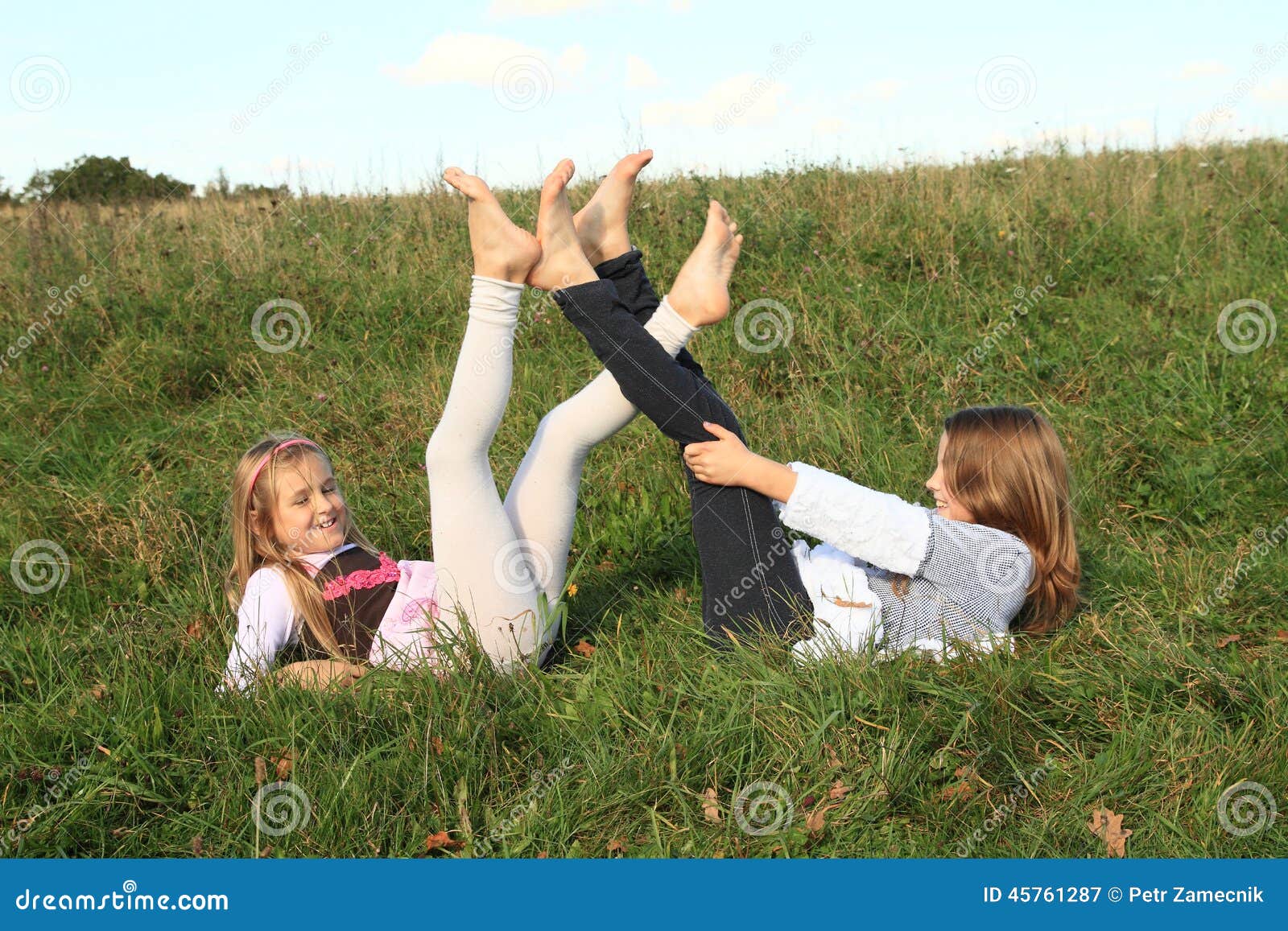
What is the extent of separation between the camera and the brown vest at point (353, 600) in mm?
2793

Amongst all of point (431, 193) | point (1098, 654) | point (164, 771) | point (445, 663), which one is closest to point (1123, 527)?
point (1098, 654)

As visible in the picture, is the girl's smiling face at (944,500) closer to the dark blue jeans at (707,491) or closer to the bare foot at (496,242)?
the dark blue jeans at (707,491)

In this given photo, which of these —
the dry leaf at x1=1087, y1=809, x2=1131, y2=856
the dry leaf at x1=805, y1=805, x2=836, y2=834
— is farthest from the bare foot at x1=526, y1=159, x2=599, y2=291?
the dry leaf at x1=1087, y1=809, x2=1131, y2=856

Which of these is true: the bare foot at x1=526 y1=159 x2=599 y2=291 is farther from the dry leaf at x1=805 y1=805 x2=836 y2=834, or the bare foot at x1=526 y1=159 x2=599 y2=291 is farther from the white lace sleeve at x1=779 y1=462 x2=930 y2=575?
the dry leaf at x1=805 y1=805 x2=836 y2=834

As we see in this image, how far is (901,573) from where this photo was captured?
104 inches

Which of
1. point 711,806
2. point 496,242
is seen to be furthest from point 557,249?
point 711,806

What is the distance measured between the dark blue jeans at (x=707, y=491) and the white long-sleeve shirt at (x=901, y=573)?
0.29 feet

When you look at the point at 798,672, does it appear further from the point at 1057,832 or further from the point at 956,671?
the point at 1057,832

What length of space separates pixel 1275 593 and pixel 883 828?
169 cm

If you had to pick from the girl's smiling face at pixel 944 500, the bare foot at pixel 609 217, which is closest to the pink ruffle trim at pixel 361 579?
the bare foot at pixel 609 217

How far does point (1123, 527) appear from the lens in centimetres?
362

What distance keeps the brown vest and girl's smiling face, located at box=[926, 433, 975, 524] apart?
5.04 ft

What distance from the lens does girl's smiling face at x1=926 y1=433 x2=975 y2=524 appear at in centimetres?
278

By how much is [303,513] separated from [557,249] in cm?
106
